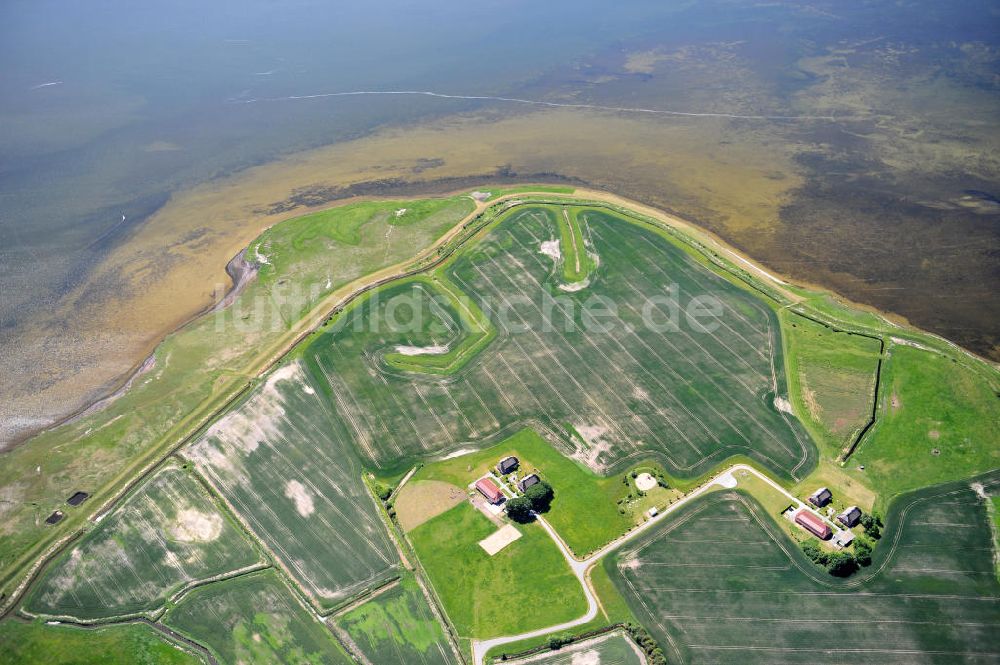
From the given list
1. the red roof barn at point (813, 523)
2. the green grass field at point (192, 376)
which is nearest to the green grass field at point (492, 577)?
the red roof barn at point (813, 523)

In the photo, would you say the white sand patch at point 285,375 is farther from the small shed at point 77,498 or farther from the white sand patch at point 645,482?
the white sand patch at point 645,482

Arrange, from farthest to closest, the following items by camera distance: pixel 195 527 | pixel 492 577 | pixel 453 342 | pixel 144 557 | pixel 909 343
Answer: pixel 453 342
pixel 909 343
pixel 195 527
pixel 144 557
pixel 492 577

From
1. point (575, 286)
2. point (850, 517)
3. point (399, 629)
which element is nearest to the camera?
point (399, 629)

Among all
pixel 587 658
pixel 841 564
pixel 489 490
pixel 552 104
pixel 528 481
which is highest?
pixel 552 104

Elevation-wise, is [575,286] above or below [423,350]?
above

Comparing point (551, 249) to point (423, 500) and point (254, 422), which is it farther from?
point (254, 422)

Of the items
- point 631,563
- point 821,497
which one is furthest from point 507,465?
point 821,497
